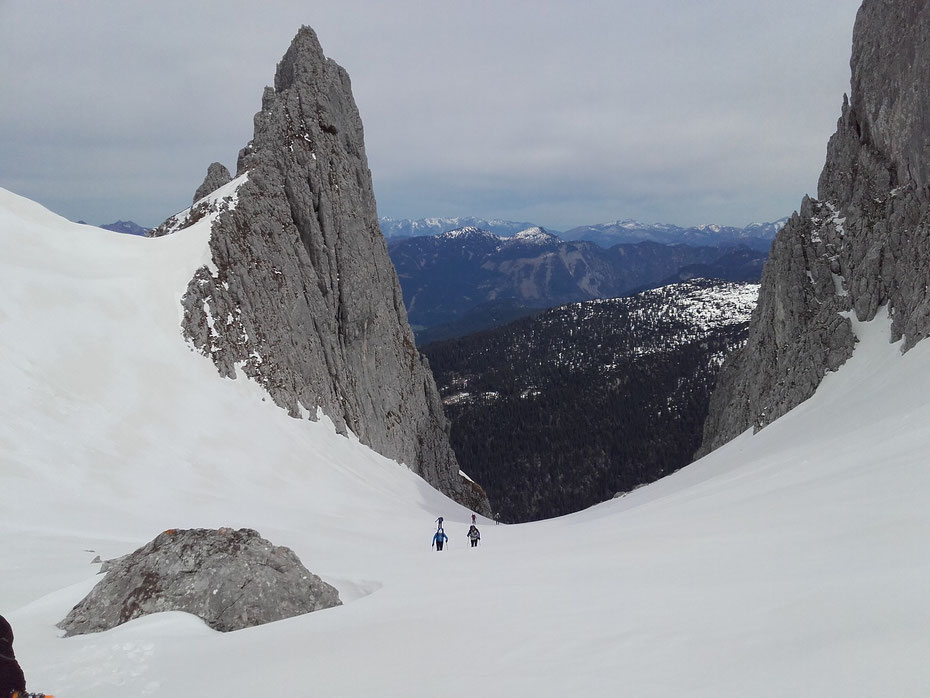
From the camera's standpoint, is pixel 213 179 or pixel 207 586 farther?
pixel 213 179

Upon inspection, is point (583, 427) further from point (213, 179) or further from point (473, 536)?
point (473, 536)

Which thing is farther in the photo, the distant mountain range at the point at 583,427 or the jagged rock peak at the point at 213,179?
the distant mountain range at the point at 583,427

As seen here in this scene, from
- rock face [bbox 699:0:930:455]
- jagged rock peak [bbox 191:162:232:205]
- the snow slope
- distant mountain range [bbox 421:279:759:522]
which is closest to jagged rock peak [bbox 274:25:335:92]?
jagged rock peak [bbox 191:162:232:205]

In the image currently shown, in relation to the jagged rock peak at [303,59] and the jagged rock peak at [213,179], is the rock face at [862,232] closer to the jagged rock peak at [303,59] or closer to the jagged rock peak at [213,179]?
the jagged rock peak at [303,59]

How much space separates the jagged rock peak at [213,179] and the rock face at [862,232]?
156 ft

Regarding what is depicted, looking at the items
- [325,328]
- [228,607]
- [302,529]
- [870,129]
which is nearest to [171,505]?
[302,529]

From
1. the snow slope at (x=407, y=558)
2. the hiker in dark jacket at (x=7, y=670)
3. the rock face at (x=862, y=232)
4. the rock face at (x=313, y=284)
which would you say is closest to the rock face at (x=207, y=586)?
the snow slope at (x=407, y=558)

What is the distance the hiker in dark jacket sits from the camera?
546cm

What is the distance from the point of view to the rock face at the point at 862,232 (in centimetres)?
3653

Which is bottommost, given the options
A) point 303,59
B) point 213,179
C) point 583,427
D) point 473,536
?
point 583,427

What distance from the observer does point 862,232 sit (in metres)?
42.2

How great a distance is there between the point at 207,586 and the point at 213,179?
49.0 meters

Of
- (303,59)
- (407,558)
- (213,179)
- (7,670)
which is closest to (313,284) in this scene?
(213,179)

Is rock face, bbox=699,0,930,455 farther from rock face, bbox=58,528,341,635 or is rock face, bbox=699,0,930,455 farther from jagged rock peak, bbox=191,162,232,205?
jagged rock peak, bbox=191,162,232,205
